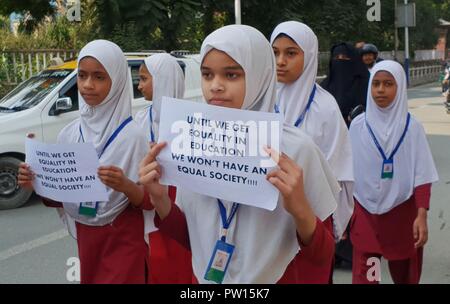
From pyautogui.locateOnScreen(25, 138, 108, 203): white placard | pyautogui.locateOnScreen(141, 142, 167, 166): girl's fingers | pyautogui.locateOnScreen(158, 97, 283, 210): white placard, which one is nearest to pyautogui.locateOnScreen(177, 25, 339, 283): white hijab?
pyautogui.locateOnScreen(158, 97, 283, 210): white placard

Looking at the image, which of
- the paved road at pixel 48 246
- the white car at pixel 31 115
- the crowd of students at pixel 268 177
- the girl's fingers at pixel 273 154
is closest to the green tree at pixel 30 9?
the white car at pixel 31 115

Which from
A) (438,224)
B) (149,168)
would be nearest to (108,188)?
(149,168)

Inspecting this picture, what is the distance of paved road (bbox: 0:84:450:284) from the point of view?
5.19 meters

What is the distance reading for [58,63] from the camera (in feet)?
30.1

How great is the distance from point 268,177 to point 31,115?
254 inches

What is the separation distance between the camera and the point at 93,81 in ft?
10.4

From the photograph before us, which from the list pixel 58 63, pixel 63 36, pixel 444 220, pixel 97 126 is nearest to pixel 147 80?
pixel 97 126

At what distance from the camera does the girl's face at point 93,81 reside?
124 inches

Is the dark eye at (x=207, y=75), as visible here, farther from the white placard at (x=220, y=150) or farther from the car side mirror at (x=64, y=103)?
the car side mirror at (x=64, y=103)

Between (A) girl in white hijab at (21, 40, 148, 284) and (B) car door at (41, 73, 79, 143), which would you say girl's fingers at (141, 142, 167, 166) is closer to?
(A) girl in white hijab at (21, 40, 148, 284)

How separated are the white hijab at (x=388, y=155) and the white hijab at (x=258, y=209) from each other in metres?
1.94

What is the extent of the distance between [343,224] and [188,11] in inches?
502

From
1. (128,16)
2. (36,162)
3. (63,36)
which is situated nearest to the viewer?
(36,162)
